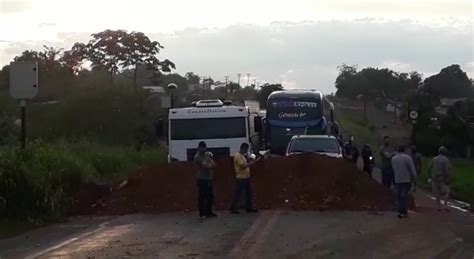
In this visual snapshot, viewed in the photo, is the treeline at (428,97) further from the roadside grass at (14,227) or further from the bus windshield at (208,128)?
the roadside grass at (14,227)

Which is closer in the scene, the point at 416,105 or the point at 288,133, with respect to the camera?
the point at 288,133

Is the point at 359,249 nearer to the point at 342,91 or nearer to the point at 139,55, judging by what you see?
the point at 139,55

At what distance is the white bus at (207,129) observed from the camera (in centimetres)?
3309

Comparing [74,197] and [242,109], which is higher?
[242,109]

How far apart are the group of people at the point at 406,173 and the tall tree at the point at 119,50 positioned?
46.9m

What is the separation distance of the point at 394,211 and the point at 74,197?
28.5ft

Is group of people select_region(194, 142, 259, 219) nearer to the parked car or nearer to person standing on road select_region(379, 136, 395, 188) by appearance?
person standing on road select_region(379, 136, 395, 188)

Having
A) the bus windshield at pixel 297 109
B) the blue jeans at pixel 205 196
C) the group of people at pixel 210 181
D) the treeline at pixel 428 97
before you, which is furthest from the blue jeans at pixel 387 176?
the treeline at pixel 428 97

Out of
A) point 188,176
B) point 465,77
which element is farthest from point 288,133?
point 465,77

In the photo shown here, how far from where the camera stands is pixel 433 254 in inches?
601

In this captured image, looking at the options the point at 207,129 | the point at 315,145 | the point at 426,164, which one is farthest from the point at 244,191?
the point at 426,164

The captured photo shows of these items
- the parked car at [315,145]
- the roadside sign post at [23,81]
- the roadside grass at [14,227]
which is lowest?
the roadside grass at [14,227]

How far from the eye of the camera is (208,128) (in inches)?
1313

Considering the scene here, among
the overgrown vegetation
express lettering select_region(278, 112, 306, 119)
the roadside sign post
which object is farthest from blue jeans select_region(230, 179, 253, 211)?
express lettering select_region(278, 112, 306, 119)
